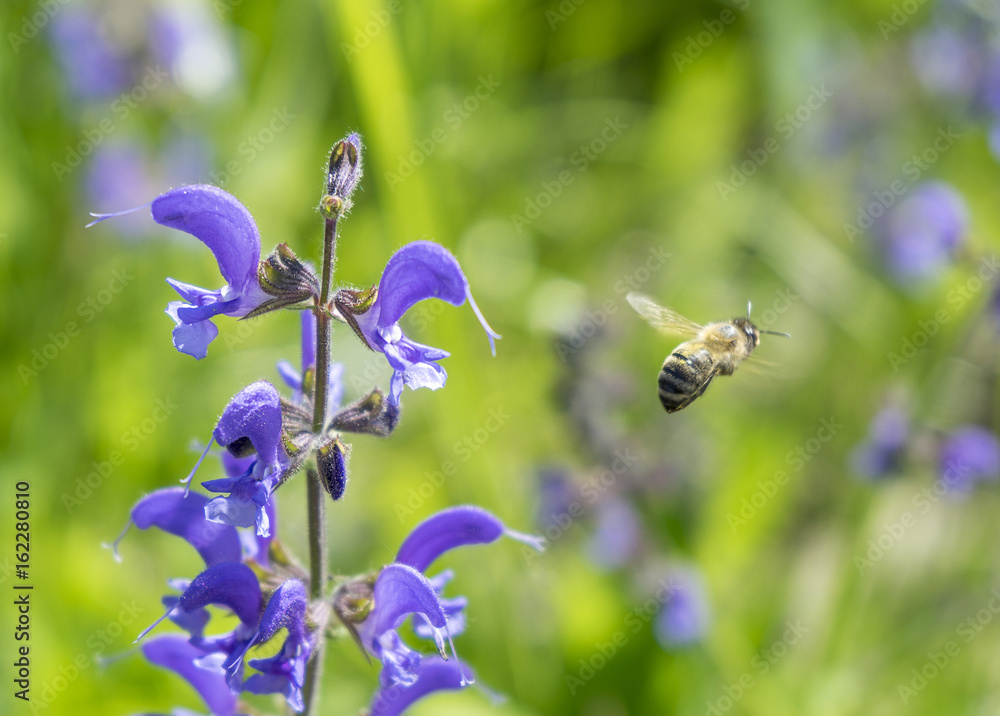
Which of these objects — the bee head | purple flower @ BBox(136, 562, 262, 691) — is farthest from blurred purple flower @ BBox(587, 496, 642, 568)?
purple flower @ BBox(136, 562, 262, 691)

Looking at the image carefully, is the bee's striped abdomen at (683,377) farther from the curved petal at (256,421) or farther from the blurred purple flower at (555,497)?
the blurred purple flower at (555,497)

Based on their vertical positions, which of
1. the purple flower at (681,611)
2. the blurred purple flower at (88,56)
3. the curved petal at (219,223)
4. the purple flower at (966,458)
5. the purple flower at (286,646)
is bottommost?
the purple flower at (286,646)

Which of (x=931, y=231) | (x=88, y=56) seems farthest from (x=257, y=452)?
(x=88, y=56)

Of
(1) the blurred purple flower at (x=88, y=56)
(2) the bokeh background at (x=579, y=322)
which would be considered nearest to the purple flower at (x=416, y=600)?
(2) the bokeh background at (x=579, y=322)

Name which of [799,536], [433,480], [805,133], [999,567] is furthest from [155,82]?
[999,567]

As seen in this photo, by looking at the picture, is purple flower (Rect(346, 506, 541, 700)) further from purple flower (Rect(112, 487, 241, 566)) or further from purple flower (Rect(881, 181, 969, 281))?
purple flower (Rect(881, 181, 969, 281))

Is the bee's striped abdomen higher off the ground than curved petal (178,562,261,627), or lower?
higher
